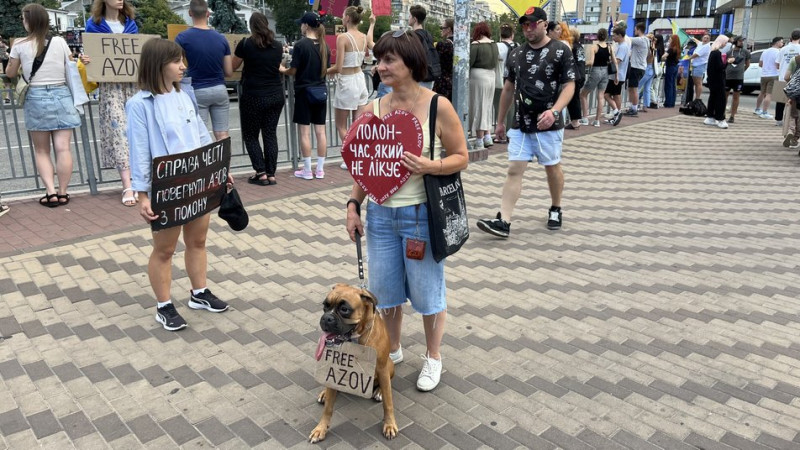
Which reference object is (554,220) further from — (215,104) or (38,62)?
(38,62)

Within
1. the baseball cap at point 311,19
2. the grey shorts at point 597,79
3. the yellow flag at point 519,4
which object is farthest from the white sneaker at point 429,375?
the grey shorts at point 597,79

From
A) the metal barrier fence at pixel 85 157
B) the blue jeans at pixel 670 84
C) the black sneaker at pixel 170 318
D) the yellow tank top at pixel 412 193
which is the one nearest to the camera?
the yellow tank top at pixel 412 193

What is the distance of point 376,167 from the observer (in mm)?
3117

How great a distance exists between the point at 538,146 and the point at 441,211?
320 cm

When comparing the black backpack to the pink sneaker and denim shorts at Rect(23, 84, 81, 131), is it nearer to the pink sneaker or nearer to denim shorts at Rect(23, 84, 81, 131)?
the pink sneaker

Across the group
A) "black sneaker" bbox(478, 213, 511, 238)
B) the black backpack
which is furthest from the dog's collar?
the black backpack

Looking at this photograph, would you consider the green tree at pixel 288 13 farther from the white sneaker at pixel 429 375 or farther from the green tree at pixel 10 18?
the white sneaker at pixel 429 375

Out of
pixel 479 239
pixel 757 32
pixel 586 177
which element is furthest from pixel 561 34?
pixel 757 32

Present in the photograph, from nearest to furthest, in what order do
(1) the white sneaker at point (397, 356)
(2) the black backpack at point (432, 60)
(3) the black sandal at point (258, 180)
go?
(1) the white sneaker at point (397, 356) → (3) the black sandal at point (258, 180) → (2) the black backpack at point (432, 60)

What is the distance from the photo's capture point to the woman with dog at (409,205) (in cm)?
301

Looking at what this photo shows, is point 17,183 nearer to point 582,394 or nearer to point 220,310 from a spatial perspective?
point 220,310

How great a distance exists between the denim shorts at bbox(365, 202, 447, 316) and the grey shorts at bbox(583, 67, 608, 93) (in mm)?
10581

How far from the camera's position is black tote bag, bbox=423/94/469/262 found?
122 inches

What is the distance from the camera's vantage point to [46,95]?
20.4ft
